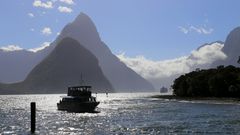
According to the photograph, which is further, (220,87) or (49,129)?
(220,87)

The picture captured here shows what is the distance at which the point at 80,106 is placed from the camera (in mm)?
130125

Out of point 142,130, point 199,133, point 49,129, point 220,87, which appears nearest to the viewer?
point 199,133

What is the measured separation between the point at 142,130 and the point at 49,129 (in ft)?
54.1

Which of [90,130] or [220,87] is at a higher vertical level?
[220,87]

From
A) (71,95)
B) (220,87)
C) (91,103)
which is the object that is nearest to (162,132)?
(91,103)

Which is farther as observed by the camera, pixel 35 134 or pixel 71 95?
pixel 71 95

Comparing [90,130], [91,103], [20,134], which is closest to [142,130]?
[90,130]

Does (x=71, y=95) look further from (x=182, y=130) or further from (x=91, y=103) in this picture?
(x=182, y=130)

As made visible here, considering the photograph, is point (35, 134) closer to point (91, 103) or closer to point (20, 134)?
point (20, 134)

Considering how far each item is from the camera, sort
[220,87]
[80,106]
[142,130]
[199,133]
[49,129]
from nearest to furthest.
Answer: [199,133]
[142,130]
[49,129]
[80,106]
[220,87]

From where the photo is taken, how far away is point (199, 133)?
214 feet

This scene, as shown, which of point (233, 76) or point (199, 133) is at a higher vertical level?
point (233, 76)

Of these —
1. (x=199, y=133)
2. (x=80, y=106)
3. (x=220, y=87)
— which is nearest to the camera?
(x=199, y=133)

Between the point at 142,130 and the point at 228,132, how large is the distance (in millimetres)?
13393
